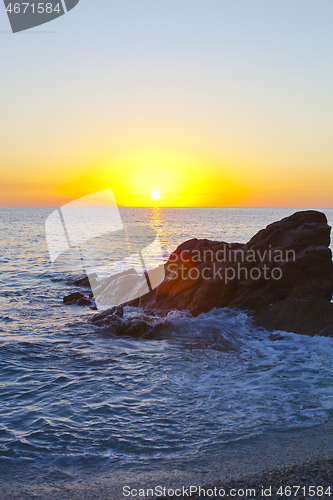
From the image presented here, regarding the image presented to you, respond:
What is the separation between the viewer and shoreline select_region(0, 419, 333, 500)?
4961mm

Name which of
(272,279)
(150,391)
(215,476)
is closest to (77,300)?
(272,279)

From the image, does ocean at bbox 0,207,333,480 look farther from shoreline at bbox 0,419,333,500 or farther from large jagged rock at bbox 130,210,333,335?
large jagged rock at bbox 130,210,333,335

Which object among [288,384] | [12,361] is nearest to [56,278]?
[12,361]

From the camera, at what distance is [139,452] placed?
5.90 metres

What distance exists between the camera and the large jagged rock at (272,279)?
41.1ft

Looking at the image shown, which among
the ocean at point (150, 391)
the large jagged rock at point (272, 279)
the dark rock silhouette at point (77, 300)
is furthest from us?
the dark rock silhouette at point (77, 300)

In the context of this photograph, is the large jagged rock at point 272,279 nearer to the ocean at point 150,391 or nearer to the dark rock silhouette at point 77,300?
the ocean at point 150,391

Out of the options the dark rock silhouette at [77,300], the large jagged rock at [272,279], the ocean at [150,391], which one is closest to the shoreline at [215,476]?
the ocean at [150,391]

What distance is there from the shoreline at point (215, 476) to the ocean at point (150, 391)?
22 centimetres

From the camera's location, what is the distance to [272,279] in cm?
1343

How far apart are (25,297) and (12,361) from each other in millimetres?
8630

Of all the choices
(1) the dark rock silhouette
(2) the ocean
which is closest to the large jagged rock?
(2) the ocean

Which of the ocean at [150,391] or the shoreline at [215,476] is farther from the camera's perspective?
the ocean at [150,391]

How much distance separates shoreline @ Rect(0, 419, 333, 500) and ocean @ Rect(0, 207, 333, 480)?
0.72ft
